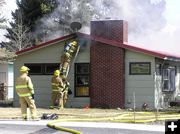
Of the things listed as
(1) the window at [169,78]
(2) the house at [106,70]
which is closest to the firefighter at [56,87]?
(2) the house at [106,70]

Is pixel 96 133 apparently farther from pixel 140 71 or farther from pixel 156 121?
pixel 140 71

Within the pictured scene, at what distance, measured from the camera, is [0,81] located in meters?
28.6

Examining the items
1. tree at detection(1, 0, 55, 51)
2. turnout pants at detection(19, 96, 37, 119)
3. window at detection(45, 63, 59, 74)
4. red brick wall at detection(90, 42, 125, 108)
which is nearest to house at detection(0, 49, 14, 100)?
window at detection(45, 63, 59, 74)

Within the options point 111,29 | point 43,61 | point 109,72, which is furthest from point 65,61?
point 111,29

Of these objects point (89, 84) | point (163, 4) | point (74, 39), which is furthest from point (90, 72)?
point (163, 4)

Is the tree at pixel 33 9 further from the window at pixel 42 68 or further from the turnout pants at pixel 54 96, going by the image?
the turnout pants at pixel 54 96

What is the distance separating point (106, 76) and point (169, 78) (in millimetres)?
3808

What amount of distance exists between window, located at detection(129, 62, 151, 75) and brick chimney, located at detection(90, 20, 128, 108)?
1.31 feet

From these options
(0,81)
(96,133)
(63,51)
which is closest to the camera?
(96,133)

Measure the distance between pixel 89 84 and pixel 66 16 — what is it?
18.4 m

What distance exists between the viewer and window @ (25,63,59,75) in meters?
19.8

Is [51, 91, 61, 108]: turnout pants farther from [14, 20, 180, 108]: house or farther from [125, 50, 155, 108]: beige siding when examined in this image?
[125, 50, 155, 108]: beige siding

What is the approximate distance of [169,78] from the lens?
20844 millimetres

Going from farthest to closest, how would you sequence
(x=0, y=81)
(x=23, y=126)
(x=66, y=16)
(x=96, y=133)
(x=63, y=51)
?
1. (x=66, y=16)
2. (x=0, y=81)
3. (x=63, y=51)
4. (x=23, y=126)
5. (x=96, y=133)
